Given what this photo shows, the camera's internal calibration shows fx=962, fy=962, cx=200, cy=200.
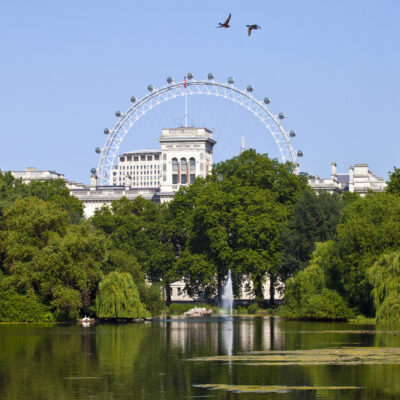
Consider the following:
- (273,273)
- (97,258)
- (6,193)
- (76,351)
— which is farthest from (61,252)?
(273,273)

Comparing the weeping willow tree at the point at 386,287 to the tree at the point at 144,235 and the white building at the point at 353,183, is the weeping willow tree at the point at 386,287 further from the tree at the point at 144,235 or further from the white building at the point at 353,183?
the white building at the point at 353,183

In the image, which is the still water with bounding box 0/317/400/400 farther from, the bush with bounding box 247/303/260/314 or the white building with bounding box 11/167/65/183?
the white building with bounding box 11/167/65/183

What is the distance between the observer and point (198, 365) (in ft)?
131

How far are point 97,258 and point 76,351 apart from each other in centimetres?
3088

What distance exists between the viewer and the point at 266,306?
108 m

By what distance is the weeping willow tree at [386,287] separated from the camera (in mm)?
63188

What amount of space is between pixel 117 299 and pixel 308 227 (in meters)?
28.1

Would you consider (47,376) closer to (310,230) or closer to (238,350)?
(238,350)

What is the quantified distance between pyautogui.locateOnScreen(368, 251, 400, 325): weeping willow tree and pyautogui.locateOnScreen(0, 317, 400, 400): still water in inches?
102

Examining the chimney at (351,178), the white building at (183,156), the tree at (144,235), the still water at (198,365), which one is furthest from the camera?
the chimney at (351,178)

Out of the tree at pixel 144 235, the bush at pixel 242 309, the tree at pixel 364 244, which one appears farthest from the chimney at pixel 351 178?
the tree at pixel 364 244

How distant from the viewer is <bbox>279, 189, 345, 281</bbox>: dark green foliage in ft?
309

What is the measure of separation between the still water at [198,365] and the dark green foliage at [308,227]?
109ft

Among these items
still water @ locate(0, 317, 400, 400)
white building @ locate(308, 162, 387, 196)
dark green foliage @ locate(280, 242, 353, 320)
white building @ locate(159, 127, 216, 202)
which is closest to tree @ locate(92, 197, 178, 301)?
dark green foliage @ locate(280, 242, 353, 320)
